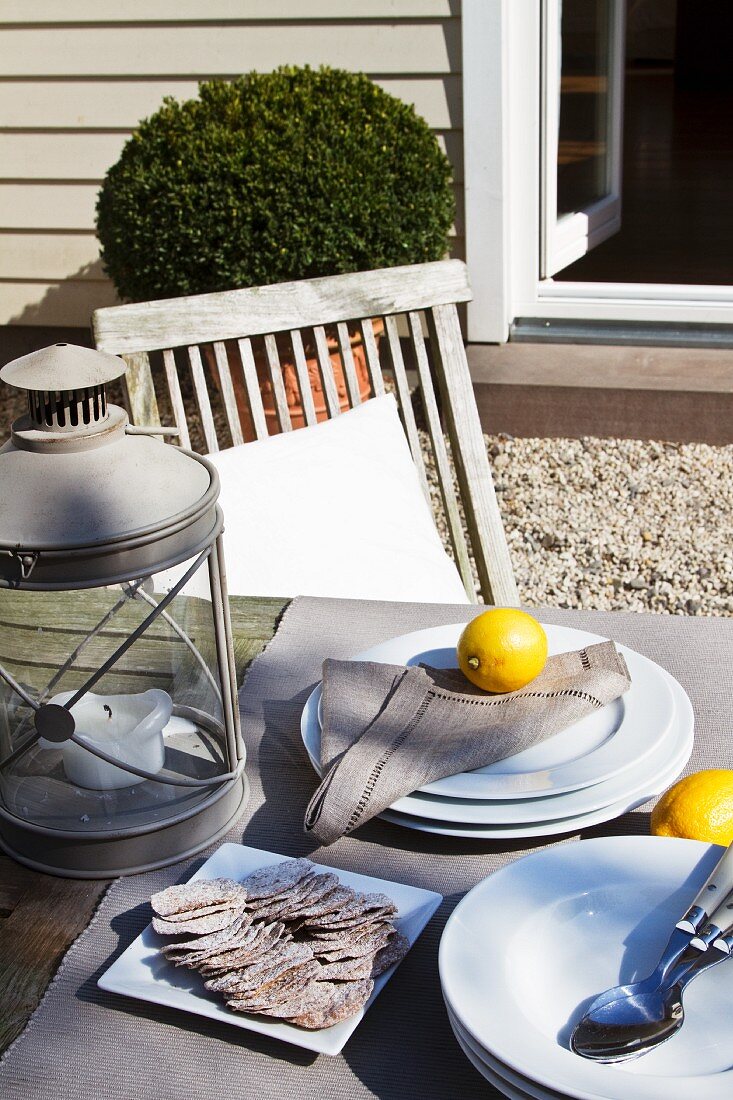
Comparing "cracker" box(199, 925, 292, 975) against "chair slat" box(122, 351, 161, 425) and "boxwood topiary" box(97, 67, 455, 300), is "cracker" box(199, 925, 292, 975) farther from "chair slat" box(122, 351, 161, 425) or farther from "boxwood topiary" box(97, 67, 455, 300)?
"boxwood topiary" box(97, 67, 455, 300)

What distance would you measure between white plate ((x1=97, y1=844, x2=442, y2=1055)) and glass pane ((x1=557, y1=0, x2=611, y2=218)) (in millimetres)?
3484

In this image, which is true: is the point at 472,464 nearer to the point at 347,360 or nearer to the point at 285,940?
the point at 347,360

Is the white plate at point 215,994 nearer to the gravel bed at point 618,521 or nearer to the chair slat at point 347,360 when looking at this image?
the chair slat at point 347,360

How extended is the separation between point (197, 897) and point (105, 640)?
25 centimetres

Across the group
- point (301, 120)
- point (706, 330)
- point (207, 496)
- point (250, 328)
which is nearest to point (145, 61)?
point (301, 120)

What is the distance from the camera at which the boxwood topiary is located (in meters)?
3.20

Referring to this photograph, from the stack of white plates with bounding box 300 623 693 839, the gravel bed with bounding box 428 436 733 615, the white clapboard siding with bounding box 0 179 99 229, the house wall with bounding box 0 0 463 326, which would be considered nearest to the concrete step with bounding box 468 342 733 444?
the gravel bed with bounding box 428 436 733 615

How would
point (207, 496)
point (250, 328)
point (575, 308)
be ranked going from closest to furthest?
point (207, 496) → point (250, 328) → point (575, 308)

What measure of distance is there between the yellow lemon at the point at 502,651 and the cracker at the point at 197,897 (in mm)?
347

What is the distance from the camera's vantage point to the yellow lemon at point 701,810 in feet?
2.83

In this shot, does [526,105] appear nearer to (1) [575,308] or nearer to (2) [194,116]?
(1) [575,308]

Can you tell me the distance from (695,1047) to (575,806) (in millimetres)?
242

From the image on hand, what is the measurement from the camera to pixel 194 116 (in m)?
3.38

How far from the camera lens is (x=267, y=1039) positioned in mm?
742
